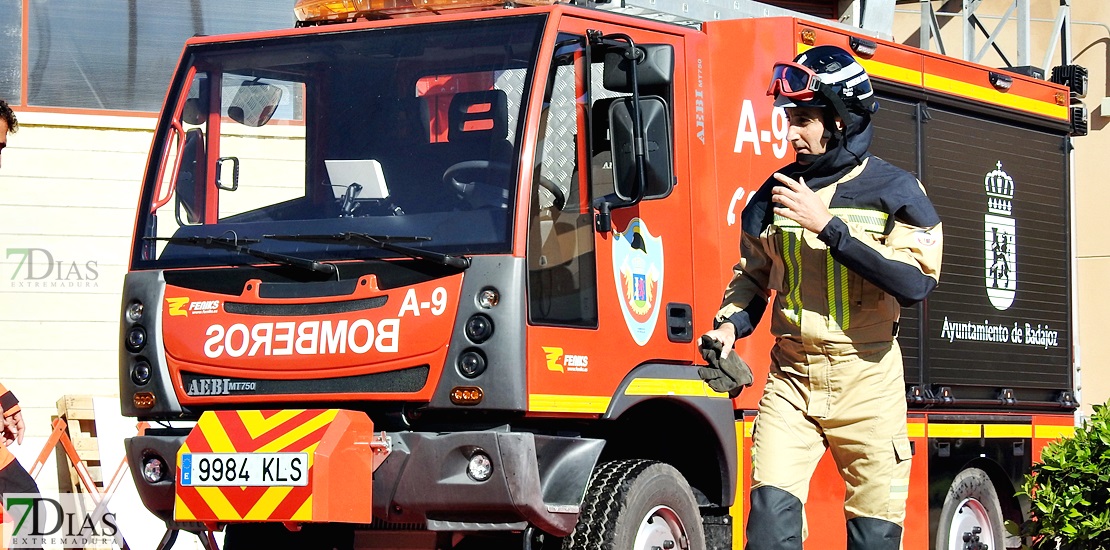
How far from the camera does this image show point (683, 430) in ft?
23.3

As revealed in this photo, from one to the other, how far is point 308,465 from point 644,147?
1806 mm

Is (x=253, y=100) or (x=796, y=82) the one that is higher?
(x=253, y=100)

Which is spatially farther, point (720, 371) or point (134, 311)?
point (134, 311)

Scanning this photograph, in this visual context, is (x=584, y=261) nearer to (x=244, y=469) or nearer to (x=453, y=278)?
(x=453, y=278)

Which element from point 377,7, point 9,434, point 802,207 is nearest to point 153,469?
point 9,434

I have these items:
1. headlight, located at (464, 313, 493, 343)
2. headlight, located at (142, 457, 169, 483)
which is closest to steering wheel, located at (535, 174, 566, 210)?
headlight, located at (464, 313, 493, 343)

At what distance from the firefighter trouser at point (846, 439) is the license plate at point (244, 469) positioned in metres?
1.65

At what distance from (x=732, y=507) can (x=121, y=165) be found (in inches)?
241

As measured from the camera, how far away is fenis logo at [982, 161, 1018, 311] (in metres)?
8.96

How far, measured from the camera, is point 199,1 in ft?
38.7

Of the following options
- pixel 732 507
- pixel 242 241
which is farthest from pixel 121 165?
pixel 732 507

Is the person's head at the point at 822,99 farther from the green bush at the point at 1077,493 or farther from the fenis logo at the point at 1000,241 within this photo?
the fenis logo at the point at 1000,241

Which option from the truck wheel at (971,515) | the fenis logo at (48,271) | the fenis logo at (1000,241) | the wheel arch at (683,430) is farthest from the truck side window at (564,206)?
the fenis logo at (48,271)

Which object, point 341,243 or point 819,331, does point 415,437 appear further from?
point 819,331
